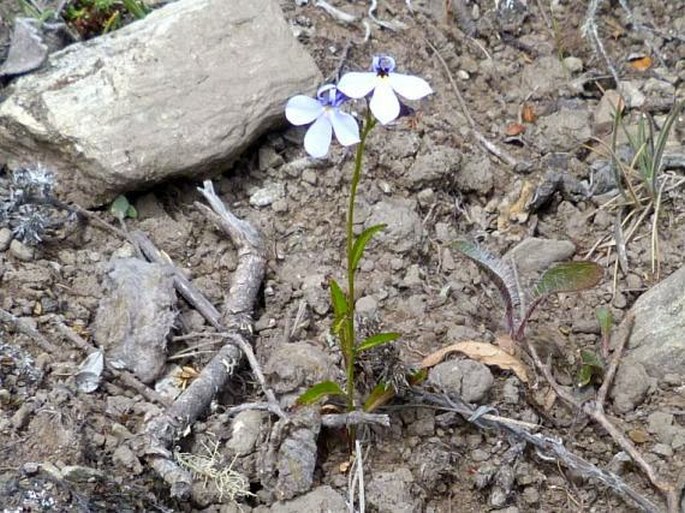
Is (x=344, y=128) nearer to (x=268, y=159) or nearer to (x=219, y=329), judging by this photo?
(x=219, y=329)

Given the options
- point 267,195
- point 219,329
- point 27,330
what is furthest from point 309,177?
point 27,330

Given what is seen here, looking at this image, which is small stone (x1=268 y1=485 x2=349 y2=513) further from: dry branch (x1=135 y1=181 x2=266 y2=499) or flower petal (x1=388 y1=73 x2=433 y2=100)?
flower petal (x1=388 y1=73 x2=433 y2=100)

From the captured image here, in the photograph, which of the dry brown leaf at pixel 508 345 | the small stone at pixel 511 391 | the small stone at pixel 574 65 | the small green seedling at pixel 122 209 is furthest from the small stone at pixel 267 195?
the small stone at pixel 574 65

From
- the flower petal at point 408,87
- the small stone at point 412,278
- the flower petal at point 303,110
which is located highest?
the flower petal at point 408,87

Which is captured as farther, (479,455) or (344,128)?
(479,455)

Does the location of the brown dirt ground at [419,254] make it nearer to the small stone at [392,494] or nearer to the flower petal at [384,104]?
the small stone at [392,494]

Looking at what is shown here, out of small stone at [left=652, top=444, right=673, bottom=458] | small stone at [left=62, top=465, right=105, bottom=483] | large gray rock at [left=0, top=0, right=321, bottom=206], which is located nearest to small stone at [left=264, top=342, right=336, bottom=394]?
small stone at [left=62, top=465, right=105, bottom=483]
